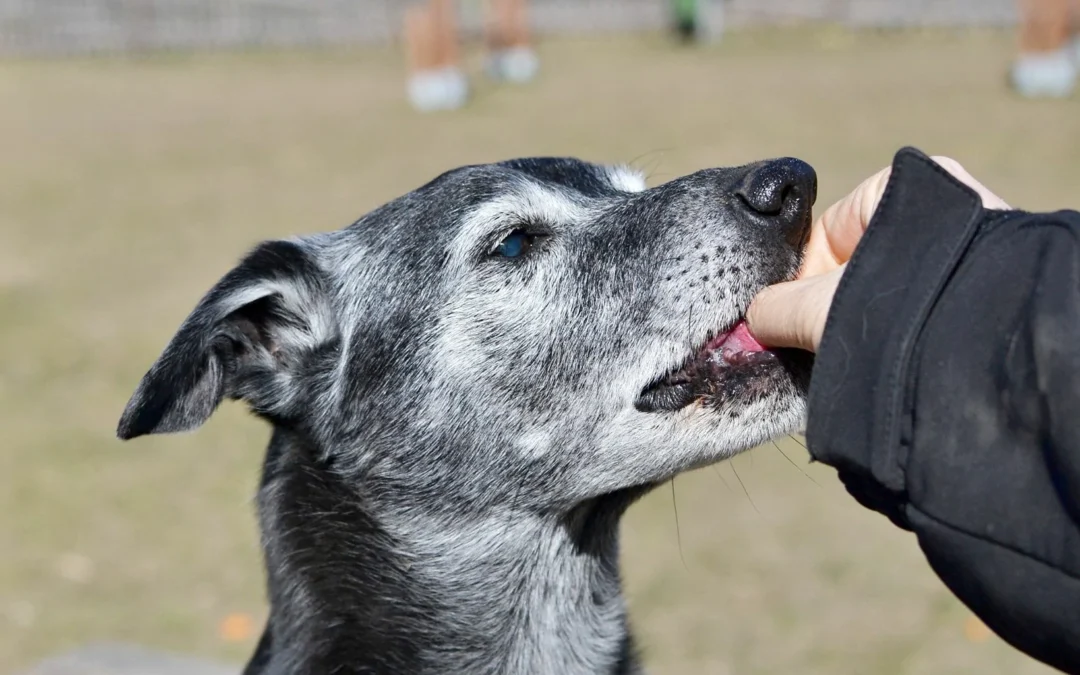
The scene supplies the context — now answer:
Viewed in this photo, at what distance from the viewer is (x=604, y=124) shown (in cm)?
1557

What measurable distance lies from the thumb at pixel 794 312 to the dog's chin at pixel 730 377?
9 cm

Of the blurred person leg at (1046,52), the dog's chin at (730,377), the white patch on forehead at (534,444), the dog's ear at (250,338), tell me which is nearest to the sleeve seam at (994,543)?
the dog's chin at (730,377)

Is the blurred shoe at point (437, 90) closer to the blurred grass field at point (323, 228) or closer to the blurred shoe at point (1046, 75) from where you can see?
the blurred grass field at point (323, 228)

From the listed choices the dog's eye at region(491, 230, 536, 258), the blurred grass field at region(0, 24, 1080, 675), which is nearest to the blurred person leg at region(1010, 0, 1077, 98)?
the blurred grass field at region(0, 24, 1080, 675)

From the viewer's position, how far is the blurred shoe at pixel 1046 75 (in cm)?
1536

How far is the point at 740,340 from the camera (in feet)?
9.63

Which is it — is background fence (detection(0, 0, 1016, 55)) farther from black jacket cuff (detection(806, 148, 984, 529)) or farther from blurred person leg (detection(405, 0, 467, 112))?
black jacket cuff (detection(806, 148, 984, 529))

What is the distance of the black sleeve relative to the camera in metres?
1.78

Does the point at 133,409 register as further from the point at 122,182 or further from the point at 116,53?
the point at 116,53

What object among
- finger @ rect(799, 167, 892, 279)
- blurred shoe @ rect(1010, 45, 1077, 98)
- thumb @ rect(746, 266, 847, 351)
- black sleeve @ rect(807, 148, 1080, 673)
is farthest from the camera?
blurred shoe @ rect(1010, 45, 1077, 98)

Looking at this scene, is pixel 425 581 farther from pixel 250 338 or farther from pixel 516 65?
pixel 516 65

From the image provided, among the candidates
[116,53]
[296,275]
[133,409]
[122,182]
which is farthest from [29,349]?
[116,53]

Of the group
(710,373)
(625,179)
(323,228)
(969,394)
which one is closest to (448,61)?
(323,228)

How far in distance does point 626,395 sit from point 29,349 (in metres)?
7.90
